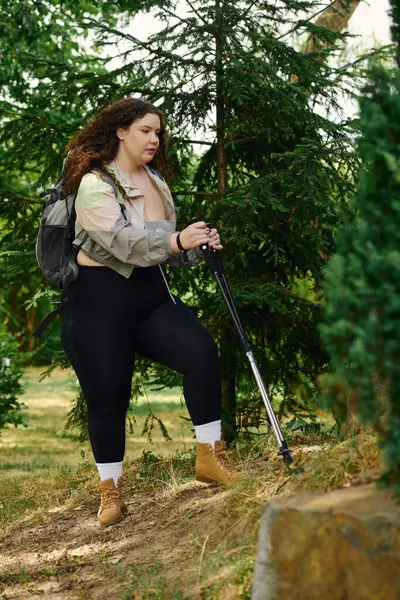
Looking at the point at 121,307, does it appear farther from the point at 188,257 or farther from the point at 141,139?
the point at 141,139

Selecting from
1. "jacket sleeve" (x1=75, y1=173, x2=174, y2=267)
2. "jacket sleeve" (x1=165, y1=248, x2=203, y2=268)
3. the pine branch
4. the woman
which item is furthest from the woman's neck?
the pine branch

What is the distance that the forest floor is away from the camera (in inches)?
129

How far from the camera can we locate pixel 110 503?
445 cm

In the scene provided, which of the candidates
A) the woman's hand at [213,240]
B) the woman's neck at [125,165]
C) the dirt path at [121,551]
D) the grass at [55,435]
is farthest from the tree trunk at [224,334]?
the grass at [55,435]

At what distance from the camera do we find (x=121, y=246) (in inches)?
160

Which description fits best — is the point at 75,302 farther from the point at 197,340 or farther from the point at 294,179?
the point at 294,179

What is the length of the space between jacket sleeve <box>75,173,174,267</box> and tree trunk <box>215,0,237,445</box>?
1811 mm

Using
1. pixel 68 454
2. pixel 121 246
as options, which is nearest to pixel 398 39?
pixel 121 246

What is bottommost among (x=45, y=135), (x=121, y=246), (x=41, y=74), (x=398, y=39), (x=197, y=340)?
(x=197, y=340)

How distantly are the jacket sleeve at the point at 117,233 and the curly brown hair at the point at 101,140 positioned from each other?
22 centimetres

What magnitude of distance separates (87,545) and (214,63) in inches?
132

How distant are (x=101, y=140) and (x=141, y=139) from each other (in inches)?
9.6

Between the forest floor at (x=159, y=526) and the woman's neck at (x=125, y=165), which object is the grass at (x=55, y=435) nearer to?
the forest floor at (x=159, y=526)

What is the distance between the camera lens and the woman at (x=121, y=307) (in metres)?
4.17
